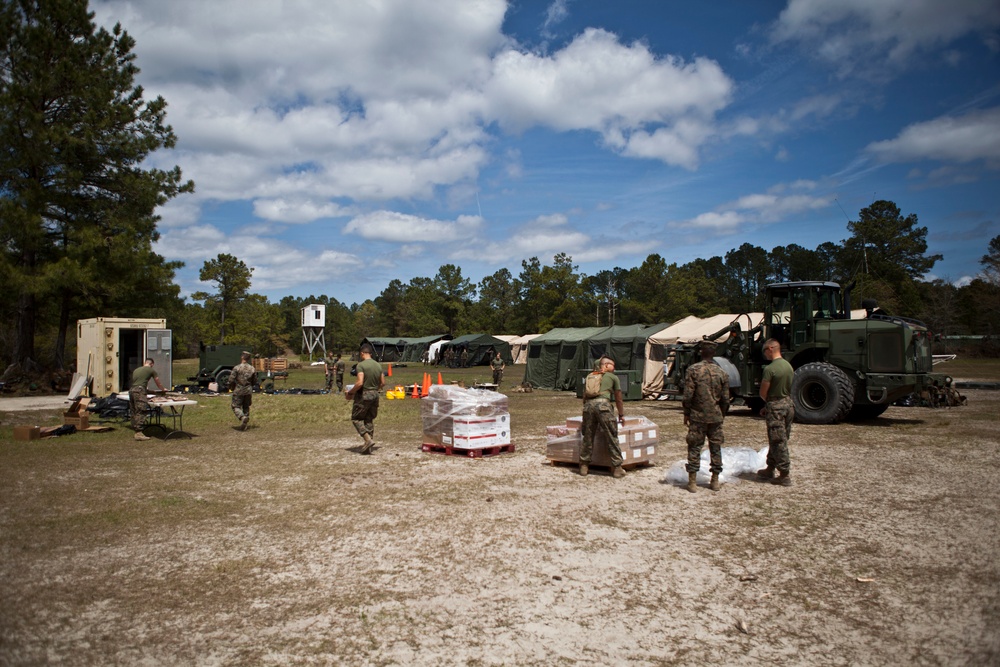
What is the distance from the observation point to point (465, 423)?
9.91 metres

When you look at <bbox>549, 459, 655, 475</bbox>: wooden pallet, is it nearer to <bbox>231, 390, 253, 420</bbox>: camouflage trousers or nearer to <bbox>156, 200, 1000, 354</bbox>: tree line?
<bbox>231, 390, 253, 420</bbox>: camouflage trousers

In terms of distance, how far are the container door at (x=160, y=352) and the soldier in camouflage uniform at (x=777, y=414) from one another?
55.9ft

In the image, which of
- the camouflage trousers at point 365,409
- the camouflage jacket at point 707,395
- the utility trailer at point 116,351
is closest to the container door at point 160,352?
the utility trailer at point 116,351

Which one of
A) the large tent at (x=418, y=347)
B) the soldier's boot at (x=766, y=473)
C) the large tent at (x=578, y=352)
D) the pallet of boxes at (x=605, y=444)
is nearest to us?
the soldier's boot at (x=766, y=473)

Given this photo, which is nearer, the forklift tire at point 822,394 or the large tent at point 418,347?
the forklift tire at point 822,394

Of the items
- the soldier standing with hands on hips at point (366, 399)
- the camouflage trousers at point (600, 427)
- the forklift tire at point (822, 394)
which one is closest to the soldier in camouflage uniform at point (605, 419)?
the camouflage trousers at point (600, 427)

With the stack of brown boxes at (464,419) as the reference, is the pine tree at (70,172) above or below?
above

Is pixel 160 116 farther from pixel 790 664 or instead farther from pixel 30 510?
pixel 790 664

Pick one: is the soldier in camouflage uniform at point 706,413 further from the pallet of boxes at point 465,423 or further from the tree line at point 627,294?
the tree line at point 627,294

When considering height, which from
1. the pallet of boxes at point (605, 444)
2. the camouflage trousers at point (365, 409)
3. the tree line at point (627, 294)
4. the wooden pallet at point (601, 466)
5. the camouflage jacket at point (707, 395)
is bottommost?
the wooden pallet at point (601, 466)

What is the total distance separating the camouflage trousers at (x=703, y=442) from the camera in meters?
7.54

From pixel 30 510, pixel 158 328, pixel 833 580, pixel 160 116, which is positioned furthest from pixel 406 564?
pixel 160 116

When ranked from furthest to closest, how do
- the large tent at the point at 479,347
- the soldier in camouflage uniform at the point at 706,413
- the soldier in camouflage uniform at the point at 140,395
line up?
the large tent at the point at 479,347
the soldier in camouflage uniform at the point at 140,395
the soldier in camouflage uniform at the point at 706,413

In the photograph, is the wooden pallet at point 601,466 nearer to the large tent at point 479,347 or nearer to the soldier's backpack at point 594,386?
the soldier's backpack at point 594,386
